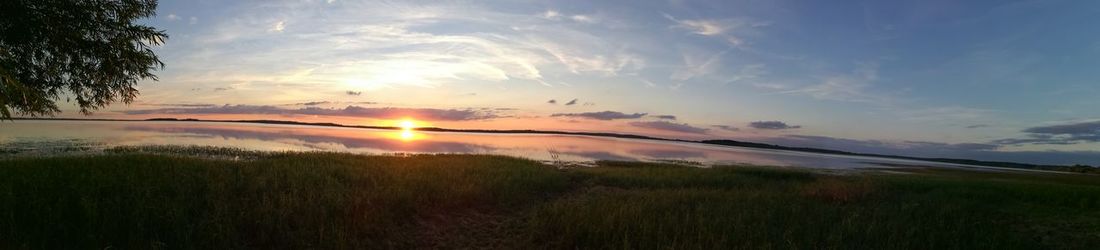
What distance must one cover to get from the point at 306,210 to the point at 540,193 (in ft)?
31.1

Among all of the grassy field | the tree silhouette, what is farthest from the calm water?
the grassy field

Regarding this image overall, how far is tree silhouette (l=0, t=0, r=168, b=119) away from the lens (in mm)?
13531

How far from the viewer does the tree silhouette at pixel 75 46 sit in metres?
13.5

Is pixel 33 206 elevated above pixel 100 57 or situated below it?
below

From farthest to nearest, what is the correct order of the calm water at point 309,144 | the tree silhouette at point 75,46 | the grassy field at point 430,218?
the calm water at point 309,144, the tree silhouette at point 75,46, the grassy field at point 430,218

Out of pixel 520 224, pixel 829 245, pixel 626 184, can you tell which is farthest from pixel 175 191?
pixel 626 184

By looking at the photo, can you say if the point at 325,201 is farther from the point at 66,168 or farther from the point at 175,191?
the point at 66,168

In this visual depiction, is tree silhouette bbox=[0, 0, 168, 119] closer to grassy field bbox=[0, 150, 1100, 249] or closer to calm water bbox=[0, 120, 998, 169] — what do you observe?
grassy field bbox=[0, 150, 1100, 249]

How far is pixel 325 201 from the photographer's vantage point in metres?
10.8

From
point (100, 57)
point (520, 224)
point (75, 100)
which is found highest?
point (100, 57)

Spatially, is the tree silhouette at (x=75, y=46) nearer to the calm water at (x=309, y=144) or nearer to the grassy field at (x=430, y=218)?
the grassy field at (x=430, y=218)

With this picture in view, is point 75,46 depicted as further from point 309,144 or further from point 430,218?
point 309,144

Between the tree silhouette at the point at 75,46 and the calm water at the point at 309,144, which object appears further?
the calm water at the point at 309,144

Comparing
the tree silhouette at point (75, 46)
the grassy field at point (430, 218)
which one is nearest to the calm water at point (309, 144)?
the tree silhouette at point (75, 46)
